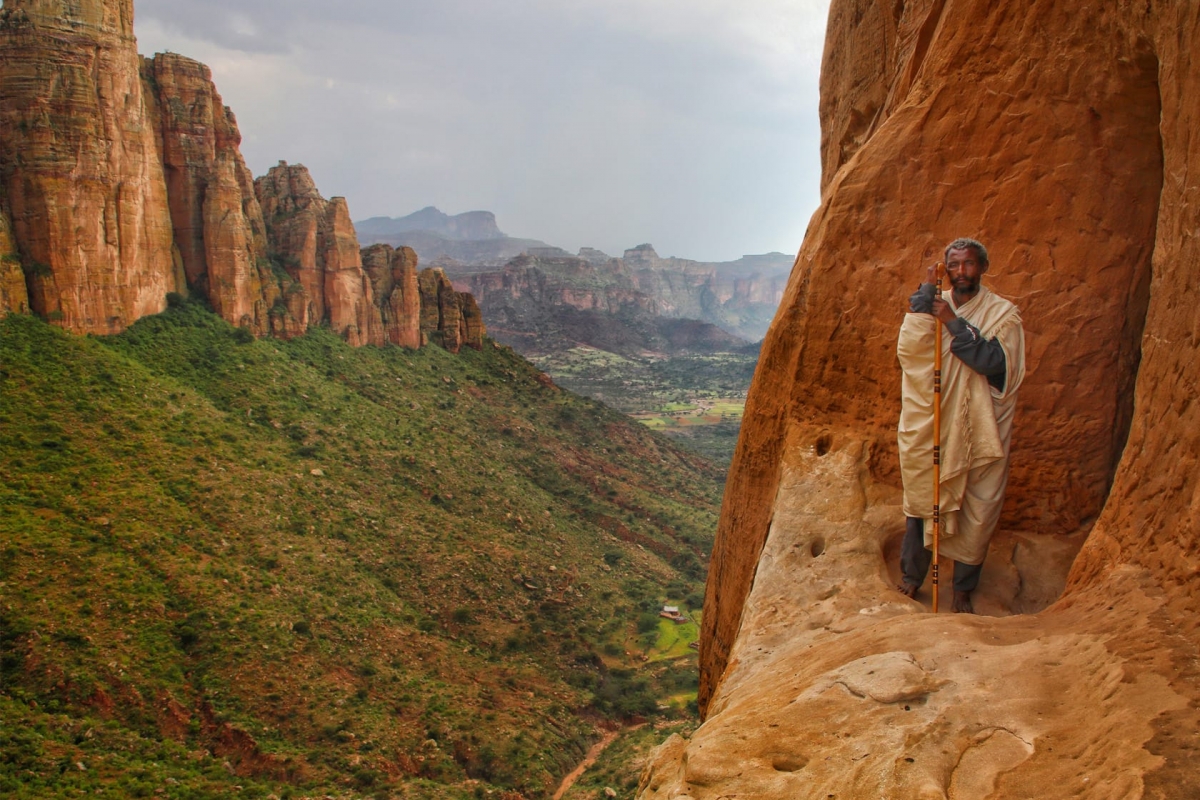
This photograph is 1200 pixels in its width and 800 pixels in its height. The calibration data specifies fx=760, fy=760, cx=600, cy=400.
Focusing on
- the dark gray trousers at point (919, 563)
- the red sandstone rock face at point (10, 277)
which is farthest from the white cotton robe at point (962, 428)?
the red sandstone rock face at point (10, 277)

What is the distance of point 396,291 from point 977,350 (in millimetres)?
47905

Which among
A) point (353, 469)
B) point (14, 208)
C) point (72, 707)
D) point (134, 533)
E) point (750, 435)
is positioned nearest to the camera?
point (750, 435)

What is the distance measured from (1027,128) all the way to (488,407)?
41.7 meters

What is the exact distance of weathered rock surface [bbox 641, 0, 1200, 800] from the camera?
12.3 feet

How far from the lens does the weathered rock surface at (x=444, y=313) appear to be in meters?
53.7

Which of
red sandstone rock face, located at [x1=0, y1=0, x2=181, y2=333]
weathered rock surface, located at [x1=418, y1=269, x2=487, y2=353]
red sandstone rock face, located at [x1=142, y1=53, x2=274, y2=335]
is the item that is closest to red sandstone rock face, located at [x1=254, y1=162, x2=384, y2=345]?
red sandstone rock face, located at [x1=142, y1=53, x2=274, y2=335]

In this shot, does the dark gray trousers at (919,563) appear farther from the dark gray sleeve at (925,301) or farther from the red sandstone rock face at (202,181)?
the red sandstone rock face at (202,181)

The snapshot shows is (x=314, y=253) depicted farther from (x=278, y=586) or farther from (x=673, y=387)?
(x=673, y=387)

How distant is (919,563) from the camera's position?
608 centimetres

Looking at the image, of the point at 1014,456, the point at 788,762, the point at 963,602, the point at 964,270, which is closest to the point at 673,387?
the point at 1014,456

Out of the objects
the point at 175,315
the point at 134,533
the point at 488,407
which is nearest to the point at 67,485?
the point at 134,533

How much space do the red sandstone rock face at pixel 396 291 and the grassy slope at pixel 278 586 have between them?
1017 centimetres

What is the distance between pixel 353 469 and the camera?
101 feet

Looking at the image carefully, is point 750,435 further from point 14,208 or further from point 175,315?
point 175,315
